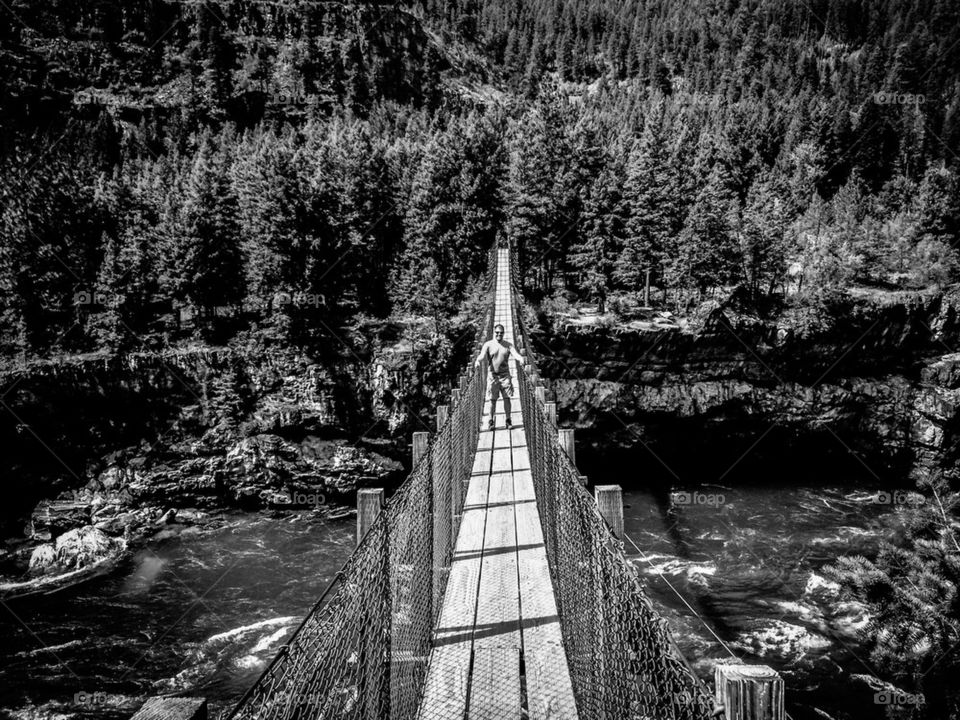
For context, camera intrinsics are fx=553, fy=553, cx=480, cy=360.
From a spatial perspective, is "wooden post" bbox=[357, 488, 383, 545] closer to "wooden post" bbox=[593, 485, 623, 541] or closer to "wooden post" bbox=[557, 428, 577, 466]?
"wooden post" bbox=[593, 485, 623, 541]

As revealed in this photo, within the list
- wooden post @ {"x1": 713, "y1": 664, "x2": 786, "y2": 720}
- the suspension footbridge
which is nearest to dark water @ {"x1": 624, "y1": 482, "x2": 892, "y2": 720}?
A: the suspension footbridge

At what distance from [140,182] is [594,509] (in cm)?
3229

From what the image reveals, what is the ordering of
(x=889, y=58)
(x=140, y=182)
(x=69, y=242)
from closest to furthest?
(x=69, y=242)
(x=140, y=182)
(x=889, y=58)

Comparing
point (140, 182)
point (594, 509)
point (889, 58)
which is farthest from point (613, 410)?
point (889, 58)

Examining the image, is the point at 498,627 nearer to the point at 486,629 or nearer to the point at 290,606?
the point at 486,629

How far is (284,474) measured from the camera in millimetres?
20266

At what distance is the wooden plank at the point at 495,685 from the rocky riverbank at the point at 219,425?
17119 millimetres

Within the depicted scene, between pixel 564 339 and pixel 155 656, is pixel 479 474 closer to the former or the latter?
pixel 155 656

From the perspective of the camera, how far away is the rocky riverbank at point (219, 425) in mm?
19781

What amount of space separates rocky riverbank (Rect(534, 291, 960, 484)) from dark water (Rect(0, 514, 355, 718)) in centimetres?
1073

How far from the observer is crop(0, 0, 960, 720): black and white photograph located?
3.24 meters

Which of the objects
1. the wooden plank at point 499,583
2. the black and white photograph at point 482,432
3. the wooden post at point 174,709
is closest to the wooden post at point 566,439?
the black and white photograph at point 482,432

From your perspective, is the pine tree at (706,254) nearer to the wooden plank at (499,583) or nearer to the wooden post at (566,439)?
the wooden plank at (499,583)

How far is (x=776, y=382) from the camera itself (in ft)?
70.1
